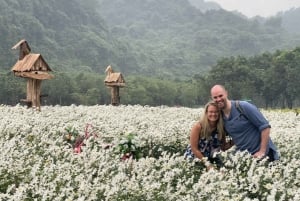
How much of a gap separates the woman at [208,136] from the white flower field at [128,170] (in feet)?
0.70

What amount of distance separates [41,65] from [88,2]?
156034mm

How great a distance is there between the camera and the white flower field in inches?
200

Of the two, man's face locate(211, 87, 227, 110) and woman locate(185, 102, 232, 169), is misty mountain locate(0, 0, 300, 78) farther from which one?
man's face locate(211, 87, 227, 110)

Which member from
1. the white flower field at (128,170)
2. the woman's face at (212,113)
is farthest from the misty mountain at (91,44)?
the woman's face at (212,113)

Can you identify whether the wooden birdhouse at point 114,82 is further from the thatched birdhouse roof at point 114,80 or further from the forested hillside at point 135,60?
the forested hillside at point 135,60

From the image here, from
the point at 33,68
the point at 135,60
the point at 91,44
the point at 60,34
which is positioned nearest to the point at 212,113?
the point at 33,68

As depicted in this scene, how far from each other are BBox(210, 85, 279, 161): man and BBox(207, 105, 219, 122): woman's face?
0.09 metres

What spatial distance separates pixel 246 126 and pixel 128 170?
1786 mm

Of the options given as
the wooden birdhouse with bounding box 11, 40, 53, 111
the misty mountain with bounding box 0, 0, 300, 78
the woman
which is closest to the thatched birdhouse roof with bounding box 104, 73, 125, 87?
the wooden birdhouse with bounding box 11, 40, 53, 111

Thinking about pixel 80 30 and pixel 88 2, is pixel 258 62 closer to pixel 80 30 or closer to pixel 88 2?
pixel 80 30

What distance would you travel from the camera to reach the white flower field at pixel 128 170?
5070mm

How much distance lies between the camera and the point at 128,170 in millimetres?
6738

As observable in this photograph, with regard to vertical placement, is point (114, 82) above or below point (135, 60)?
below

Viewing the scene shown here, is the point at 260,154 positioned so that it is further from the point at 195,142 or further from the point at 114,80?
the point at 114,80
